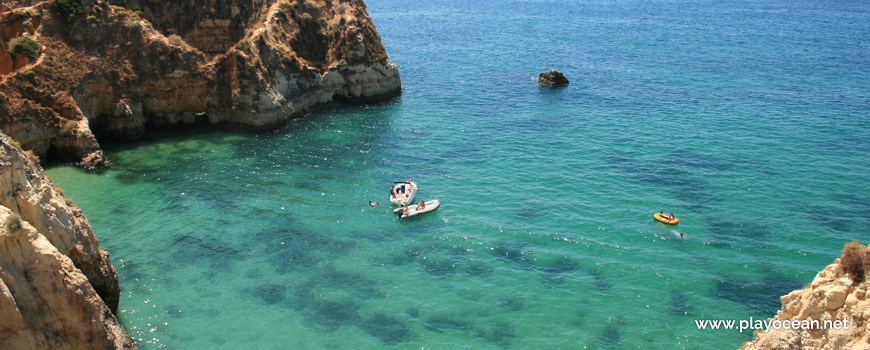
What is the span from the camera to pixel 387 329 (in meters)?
29.8

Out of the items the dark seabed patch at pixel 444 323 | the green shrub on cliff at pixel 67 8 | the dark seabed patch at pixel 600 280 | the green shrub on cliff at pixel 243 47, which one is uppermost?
the green shrub on cliff at pixel 67 8

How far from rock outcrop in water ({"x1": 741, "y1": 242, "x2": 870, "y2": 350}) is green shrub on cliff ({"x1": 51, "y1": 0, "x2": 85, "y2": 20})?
186 feet

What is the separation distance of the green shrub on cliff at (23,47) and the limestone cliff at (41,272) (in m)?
27.6

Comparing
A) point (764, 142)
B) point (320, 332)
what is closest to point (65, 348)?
point (320, 332)

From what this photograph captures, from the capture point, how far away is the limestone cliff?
68.9 feet

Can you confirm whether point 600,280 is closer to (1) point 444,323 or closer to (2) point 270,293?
(1) point 444,323

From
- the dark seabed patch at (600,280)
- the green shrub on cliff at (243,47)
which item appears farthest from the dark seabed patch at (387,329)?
the green shrub on cliff at (243,47)

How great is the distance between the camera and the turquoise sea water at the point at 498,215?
101ft

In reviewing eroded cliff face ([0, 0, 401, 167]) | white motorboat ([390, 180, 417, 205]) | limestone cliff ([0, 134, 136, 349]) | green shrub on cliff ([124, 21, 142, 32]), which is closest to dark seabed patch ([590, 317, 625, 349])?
white motorboat ([390, 180, 417, 205])

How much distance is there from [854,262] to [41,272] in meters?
29.5

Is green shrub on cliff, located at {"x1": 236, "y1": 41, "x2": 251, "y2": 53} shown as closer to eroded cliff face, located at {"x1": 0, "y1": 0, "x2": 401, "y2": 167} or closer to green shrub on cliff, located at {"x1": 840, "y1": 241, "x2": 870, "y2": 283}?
eroded cliff face, located at {"x1": 0, "y1": 0, "x2": 401, "y2": 167}

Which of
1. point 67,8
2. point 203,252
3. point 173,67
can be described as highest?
point 67,8

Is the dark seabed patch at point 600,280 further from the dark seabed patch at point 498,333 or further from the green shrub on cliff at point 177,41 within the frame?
the green shrub on cliff at point 177,41

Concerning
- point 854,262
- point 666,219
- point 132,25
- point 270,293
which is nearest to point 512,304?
point 270,293
